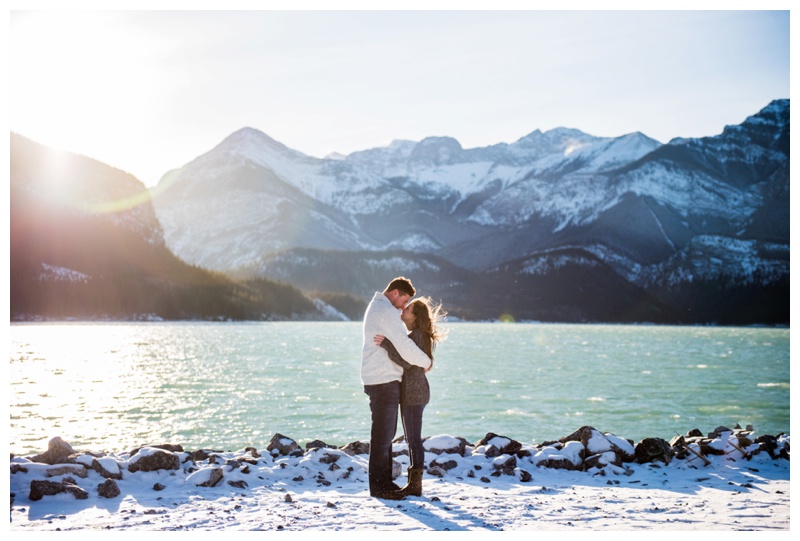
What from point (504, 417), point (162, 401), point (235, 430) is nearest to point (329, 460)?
point (235, 430)

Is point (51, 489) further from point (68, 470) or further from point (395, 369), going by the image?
point (395, 369)

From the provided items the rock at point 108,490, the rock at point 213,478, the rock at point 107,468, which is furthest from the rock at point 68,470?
the rock at point 213,478

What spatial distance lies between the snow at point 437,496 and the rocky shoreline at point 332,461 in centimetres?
4

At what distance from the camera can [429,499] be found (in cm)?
1091

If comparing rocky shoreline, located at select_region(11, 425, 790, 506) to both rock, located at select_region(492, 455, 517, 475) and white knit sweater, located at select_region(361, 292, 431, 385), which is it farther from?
white knit sweater, located at select_region(361, 292, 431, 385)

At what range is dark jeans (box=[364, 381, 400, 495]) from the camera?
10.4 meters

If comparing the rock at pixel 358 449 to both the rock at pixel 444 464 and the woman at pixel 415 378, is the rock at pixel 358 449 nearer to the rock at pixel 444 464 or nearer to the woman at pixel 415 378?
the rock at pixel 444 464

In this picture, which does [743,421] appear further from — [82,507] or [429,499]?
[82,507]

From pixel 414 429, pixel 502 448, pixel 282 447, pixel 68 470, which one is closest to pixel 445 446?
pixel 502 448

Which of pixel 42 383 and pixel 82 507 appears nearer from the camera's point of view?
pixel 82 507

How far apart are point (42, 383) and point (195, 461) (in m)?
32.1

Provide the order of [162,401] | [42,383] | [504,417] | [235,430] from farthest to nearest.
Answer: [42,383] < [162,401] < [504,417] < [235,430]

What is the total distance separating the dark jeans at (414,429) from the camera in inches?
415

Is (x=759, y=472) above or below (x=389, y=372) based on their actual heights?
below
